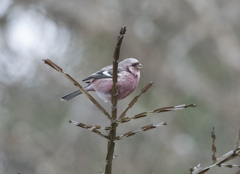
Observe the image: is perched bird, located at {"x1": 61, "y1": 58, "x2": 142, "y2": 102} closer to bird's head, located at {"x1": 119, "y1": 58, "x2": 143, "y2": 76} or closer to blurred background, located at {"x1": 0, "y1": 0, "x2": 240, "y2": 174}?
bird's head, located at {"x1": 119, "y1": 58, "x2": 143, "y2": 76}

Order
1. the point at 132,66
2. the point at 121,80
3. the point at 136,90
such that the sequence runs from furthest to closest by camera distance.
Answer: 1. the point at 136,90
2. the point at 132,66
3. the point at 121,80

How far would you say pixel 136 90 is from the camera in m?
6.25

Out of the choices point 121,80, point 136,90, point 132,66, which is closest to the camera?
point 121,80

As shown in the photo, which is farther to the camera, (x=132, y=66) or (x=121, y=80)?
(x=132, y=66)

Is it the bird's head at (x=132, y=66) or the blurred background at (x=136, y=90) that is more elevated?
the blurred background at (x=136, y=90)

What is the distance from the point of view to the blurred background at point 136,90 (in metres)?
6.01

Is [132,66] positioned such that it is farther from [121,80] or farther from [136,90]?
[136,90]

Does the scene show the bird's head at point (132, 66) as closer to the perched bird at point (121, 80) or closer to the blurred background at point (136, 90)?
the perched bird at point (121, 80)

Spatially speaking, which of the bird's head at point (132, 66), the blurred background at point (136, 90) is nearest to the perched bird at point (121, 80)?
the bird's head at point (132, 66)

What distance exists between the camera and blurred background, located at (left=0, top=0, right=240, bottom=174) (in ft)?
19.7

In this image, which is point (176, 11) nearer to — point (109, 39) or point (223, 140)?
point (109, 39)

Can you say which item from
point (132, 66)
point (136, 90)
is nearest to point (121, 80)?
point (132, 66)

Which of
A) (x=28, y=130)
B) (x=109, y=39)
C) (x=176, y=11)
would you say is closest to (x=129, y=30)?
(x=109, y=39)

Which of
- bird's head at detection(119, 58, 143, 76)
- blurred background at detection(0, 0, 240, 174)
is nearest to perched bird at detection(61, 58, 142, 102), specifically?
bird's head at detection(119, 58, 143, 76)
